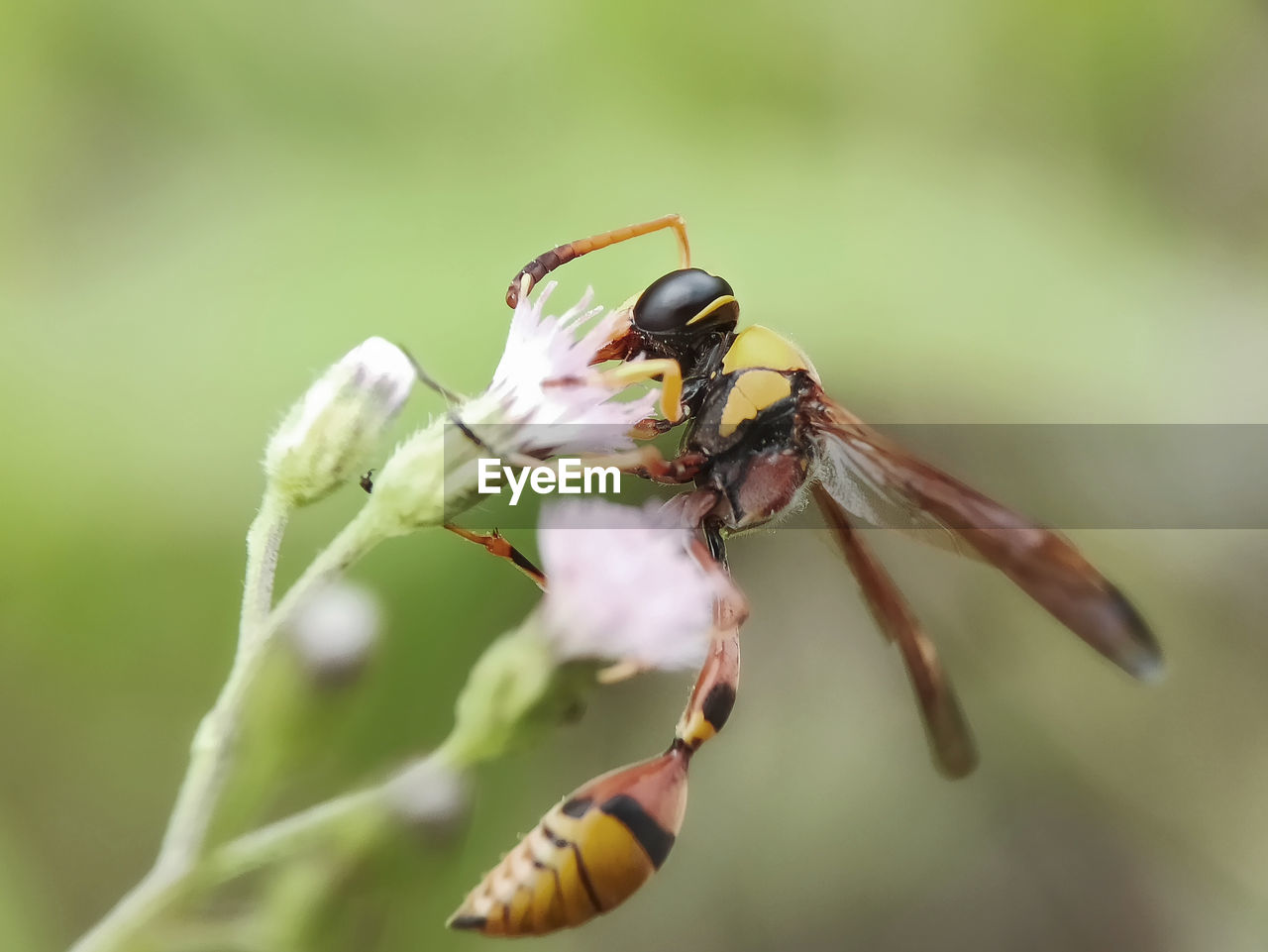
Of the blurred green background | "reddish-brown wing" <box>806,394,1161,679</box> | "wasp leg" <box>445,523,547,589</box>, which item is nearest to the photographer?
"reddish-brown wing" <box>806,394,1161,679</box>

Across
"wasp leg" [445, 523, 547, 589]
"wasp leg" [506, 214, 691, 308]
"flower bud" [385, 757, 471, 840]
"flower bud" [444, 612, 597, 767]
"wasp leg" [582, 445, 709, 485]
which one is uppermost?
"wasp leg" [506, 214, 691, 308]

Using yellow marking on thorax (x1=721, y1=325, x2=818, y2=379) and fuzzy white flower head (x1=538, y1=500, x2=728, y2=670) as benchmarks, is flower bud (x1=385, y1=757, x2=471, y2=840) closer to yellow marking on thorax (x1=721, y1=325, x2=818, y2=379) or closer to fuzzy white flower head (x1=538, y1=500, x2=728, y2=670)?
fuzzy white flower head (x1=538, y1=500, x2=728, y2=670)

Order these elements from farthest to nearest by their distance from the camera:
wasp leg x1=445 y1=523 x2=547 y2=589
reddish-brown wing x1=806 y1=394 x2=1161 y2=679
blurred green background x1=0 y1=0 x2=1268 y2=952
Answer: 1. blurred green background x1=0 y1=0 x2=1268 y2=952
2. wasp leg x1=445 y1=523 x2=547 y2=589
3. reddish-brown wing x1=806 y1=394 x2=1161 y2=679

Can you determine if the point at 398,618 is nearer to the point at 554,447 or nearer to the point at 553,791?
the point at 553,791

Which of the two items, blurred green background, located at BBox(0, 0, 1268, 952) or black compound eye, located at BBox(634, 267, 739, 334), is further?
blurred green background, located at BBox(0, 0, 1268, 952)

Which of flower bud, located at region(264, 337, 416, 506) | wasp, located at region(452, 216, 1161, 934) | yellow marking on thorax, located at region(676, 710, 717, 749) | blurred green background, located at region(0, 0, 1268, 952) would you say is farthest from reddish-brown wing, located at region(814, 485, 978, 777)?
blurred green background, located at region(0, 0, 1268, 952)

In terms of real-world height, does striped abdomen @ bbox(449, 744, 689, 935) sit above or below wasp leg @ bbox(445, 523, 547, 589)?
below

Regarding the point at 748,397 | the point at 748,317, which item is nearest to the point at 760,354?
the point at 748,397

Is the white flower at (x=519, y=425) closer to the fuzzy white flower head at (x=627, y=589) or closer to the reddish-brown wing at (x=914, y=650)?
the fuzzy white flower head at (x=627, y=589)
